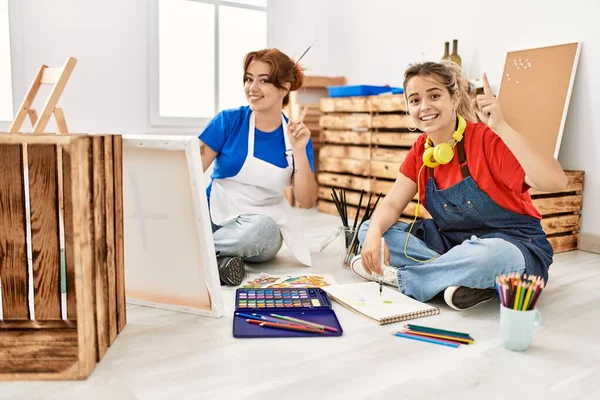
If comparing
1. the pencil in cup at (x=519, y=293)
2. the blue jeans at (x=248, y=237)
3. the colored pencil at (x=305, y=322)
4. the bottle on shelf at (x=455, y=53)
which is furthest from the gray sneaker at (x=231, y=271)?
the bottle on shelf at (x=455, y=53)

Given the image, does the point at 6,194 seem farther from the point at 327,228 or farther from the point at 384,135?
the point at 384,135

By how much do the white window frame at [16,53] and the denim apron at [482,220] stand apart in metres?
2.54

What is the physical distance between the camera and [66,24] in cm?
330

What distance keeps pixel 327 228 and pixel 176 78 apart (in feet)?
5.23

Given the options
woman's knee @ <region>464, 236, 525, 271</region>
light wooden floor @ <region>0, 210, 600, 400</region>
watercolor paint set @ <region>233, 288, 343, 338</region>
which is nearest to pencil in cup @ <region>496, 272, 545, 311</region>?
light wooden floor @ <region>0, 210, 600, 400</region>

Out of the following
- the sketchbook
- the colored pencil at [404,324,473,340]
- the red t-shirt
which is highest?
the red t-shirt

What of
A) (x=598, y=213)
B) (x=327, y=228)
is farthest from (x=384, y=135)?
(x=598, y=213)

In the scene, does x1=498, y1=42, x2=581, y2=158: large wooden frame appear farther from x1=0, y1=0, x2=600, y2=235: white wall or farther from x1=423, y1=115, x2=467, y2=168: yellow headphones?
x1=423, y1=115, x2=467, y2=168: yellow headphones

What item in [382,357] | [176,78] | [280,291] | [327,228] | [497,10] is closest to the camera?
[382,357]

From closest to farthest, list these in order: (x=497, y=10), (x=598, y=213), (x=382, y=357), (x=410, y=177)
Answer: (x=382, y=357) < (x=410, y=177) < (x=598, y=213) < (x=497, y=10)

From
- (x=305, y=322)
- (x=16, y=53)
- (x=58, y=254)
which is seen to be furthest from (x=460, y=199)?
(x=16, y=53)

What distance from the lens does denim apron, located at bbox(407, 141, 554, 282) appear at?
1.76m

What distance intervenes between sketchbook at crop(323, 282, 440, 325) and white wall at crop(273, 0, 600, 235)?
1428mm

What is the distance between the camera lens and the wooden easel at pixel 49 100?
101 inches
